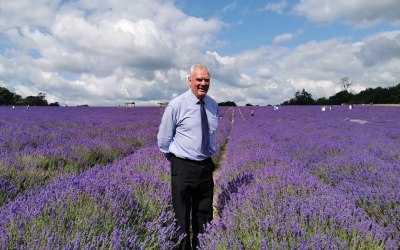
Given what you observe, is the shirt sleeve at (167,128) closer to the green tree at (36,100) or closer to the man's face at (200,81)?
the man's face at (200,81)

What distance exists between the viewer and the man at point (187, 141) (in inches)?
107

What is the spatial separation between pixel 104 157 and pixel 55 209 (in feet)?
14.8

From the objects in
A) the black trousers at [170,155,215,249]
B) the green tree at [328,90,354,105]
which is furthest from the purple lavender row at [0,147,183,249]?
the green tree at [328,90,354,105]

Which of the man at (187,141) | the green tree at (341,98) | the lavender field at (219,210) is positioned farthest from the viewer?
the green tree at (341,98)

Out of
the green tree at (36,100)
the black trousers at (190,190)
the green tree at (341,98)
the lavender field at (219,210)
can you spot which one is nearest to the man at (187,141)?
the black trousers at (190,190)

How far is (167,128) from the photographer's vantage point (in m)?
2.74

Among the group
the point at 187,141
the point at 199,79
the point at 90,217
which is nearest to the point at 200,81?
the point at 199,79

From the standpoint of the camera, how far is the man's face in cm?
261

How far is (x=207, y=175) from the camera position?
9.39 feet

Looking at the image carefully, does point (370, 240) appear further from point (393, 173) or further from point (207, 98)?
point (393, 173)

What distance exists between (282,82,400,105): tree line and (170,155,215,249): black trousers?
2514 inches

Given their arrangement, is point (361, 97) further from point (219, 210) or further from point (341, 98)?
point (219, 210)

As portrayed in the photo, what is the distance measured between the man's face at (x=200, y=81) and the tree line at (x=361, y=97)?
64.0 metres

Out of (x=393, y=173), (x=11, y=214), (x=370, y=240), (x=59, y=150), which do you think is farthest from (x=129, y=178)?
(x=393, y=173)
